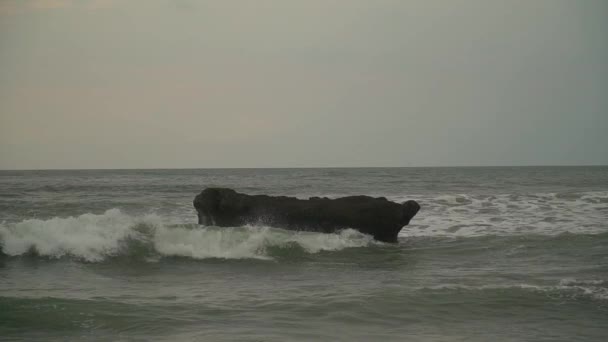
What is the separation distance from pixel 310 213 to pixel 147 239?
443 cm

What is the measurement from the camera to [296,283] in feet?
34.9

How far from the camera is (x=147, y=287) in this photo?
1032 cm

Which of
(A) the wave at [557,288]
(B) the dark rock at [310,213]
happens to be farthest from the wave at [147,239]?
(A) the wave at [557,288]

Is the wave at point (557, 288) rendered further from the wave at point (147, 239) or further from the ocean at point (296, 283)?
the wave at point (147, 239)

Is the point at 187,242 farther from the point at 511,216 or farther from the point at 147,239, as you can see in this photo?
the point at 511,216

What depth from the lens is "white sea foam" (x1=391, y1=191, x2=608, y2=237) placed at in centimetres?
1866

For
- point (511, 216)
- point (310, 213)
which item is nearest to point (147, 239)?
point (310, 213)

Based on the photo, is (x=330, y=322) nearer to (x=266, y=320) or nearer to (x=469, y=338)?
(x=266, y=320)

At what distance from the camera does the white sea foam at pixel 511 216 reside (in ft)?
61.2

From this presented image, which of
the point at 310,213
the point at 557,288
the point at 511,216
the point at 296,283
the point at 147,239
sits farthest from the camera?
the point at 511,216

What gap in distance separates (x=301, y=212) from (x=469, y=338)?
9.47 metres

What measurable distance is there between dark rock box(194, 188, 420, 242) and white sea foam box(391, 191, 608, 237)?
2455mm

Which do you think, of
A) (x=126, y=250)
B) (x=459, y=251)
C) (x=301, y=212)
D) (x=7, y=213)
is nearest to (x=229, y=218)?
(x=301, y=212)

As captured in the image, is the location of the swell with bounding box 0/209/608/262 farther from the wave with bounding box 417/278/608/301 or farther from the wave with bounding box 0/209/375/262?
the wave with bounding box 417/278/608/301
